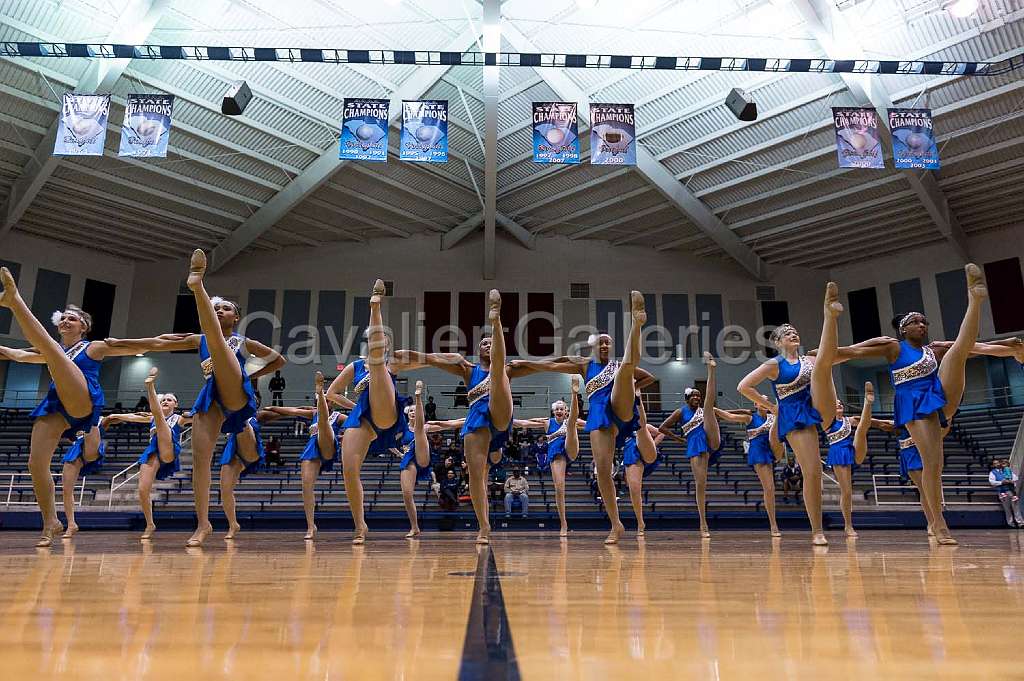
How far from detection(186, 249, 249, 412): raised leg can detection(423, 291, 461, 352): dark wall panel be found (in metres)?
17.6

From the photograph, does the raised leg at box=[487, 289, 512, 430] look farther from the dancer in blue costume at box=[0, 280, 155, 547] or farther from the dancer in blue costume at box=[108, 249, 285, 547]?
the dancer in blue costume at box=[0, 280, 155, 547]

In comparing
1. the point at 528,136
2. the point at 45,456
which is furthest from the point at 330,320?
the point at 45,456

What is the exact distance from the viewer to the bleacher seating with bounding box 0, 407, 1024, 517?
39.2 ft

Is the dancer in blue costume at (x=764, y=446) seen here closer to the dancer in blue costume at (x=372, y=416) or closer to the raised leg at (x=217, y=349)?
the dancer in blue costume at (x=372, y=416)

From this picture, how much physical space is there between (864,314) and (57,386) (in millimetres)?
22358

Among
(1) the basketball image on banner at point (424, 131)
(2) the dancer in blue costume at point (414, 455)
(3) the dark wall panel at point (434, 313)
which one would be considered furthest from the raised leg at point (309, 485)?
(3) the dark wall panel at point (434, 313)

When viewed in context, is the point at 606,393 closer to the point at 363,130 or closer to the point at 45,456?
the point at 45,456

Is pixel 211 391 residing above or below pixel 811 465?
above

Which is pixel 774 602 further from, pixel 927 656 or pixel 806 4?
pixel 806 4

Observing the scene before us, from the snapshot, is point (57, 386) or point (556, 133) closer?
point (57, 386)

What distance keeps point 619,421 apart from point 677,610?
3.46m

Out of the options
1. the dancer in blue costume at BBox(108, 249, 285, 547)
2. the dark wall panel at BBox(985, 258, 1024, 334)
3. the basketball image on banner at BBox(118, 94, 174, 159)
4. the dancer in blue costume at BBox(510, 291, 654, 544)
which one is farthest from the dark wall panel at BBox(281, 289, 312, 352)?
the dark wall panel at BBox(985, 258, 1024, 334)

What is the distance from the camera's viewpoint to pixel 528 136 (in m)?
17.1

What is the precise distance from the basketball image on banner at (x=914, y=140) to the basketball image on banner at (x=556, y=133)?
5.74 metres
